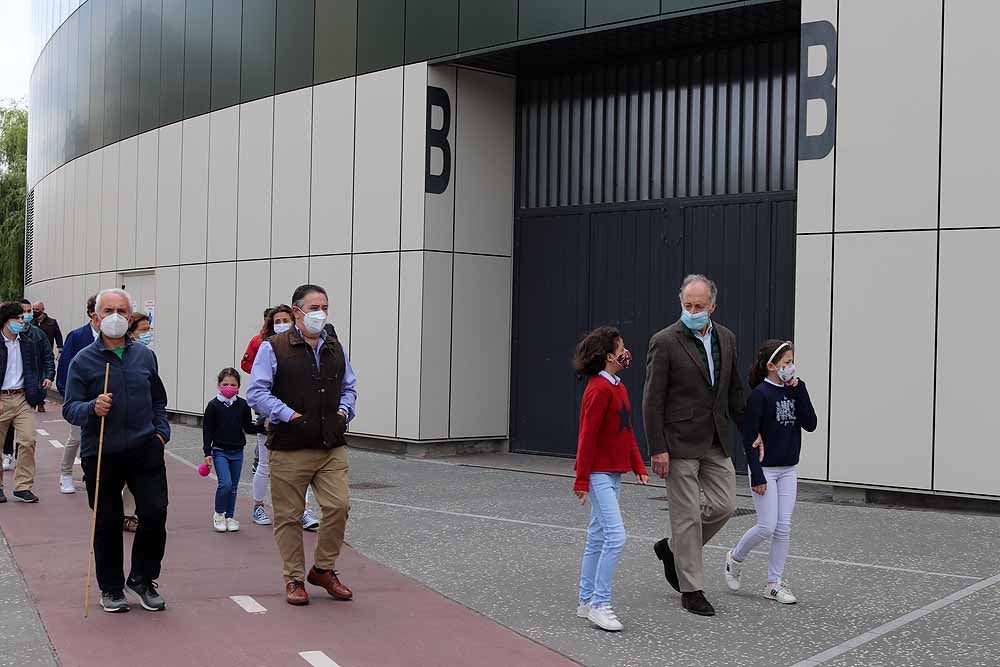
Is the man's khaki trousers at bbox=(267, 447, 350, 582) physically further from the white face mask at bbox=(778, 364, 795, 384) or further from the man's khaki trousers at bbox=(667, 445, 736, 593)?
the white face mask at bbox=(778, 364, 795, 384)

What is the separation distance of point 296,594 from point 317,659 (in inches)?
47.2

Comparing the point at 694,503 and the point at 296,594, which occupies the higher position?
the point at 694,503

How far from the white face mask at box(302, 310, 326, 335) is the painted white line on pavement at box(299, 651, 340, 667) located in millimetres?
1989

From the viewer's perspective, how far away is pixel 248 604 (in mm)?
7121

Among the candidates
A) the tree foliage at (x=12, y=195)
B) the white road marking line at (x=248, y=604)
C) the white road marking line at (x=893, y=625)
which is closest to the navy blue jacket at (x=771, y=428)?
the white road marking line at (x=893, y=625)

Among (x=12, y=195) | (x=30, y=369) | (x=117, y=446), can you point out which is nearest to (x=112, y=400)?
(x=117, y=446)

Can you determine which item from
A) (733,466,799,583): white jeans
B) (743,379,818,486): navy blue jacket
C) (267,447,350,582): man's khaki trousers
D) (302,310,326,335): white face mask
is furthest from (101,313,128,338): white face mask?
(733,466,799,583): white jeans

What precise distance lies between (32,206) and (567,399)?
28.5 m

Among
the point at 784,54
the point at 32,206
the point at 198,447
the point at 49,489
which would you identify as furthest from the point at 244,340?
the point at 32,206

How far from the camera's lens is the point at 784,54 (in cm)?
1359

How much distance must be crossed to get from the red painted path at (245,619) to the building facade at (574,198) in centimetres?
576

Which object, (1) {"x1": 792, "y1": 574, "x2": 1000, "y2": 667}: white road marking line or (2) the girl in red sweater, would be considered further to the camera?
(2) the girl in red sweater

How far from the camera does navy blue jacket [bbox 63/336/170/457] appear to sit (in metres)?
6.74

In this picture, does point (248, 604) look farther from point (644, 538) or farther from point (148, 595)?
point (644, 538)
